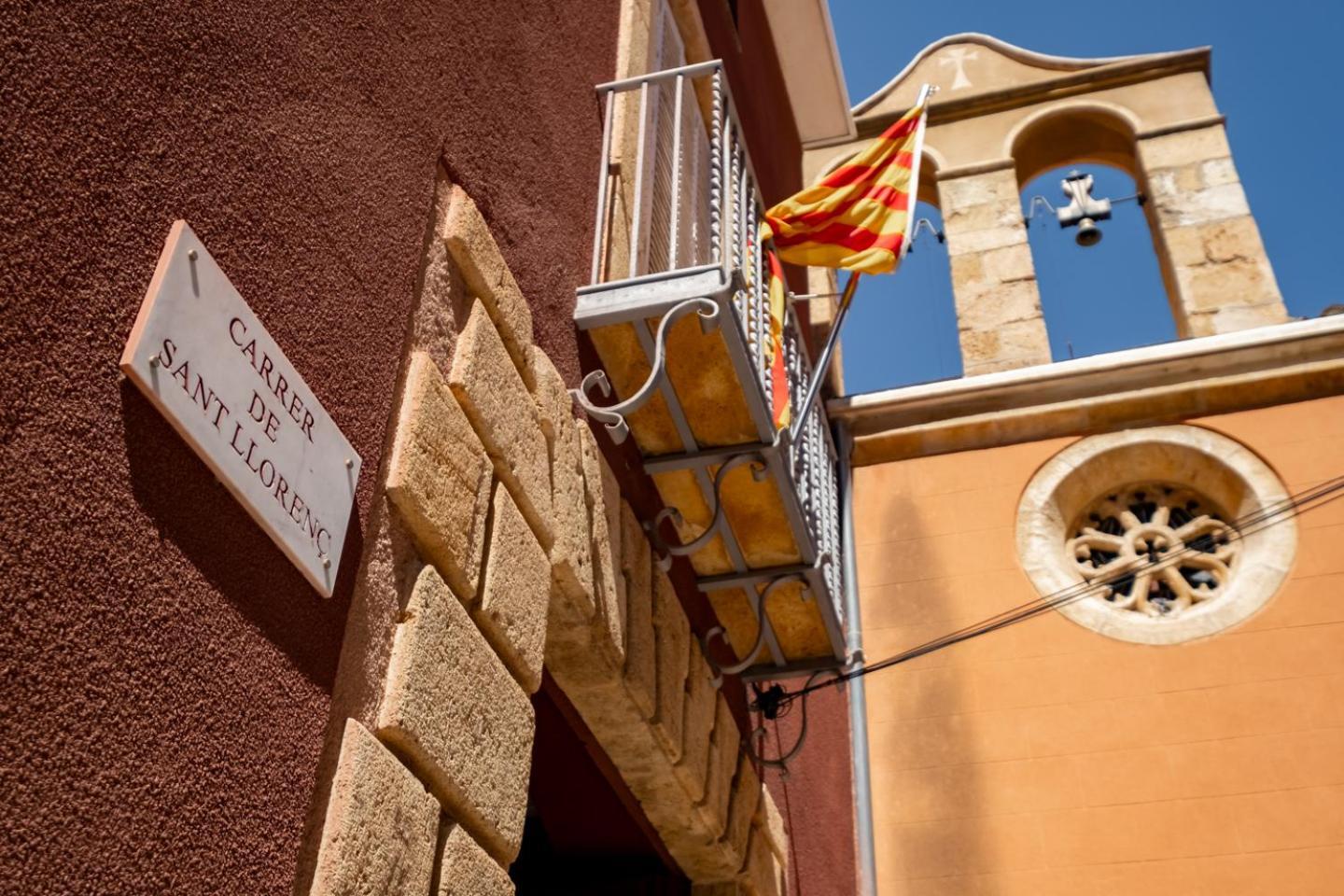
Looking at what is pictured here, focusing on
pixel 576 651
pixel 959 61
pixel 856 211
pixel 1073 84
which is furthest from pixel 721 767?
pixel 959 61

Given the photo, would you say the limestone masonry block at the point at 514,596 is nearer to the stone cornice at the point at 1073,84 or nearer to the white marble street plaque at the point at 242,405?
the white marble street plaque at the point at 242,405

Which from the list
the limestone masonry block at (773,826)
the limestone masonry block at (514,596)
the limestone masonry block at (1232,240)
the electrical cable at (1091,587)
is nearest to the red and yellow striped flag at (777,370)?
the limestone masonry block at (773,826)

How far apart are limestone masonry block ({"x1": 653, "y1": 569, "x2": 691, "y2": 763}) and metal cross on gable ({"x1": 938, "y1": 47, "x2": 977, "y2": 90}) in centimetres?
666

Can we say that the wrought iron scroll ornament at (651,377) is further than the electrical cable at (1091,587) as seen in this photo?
No

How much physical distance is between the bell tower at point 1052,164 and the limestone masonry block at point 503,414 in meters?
5.69

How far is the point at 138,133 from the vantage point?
5.69 feet

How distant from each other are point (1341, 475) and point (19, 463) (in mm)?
6890

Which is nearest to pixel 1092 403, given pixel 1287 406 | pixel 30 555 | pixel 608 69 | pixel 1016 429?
pixel 1016 429

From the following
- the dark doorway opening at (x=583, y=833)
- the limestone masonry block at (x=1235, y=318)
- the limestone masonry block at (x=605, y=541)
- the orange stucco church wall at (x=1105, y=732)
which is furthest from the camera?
the limestone masonry block at (x=1235, y=318)

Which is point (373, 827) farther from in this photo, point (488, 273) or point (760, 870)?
point (760, 870)

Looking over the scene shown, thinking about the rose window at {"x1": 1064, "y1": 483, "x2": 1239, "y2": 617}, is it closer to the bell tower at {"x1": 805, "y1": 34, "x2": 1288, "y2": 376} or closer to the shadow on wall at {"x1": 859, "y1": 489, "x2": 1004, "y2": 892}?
the shadow on wall at {"x1": 859, "y1": 489, "x2": 1004, "y2": 892}

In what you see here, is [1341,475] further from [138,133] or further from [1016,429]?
[138,133]

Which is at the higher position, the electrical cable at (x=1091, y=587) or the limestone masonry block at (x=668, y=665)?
the electrical cable at (x=1091, y=587)

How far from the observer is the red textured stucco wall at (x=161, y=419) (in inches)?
57.4
